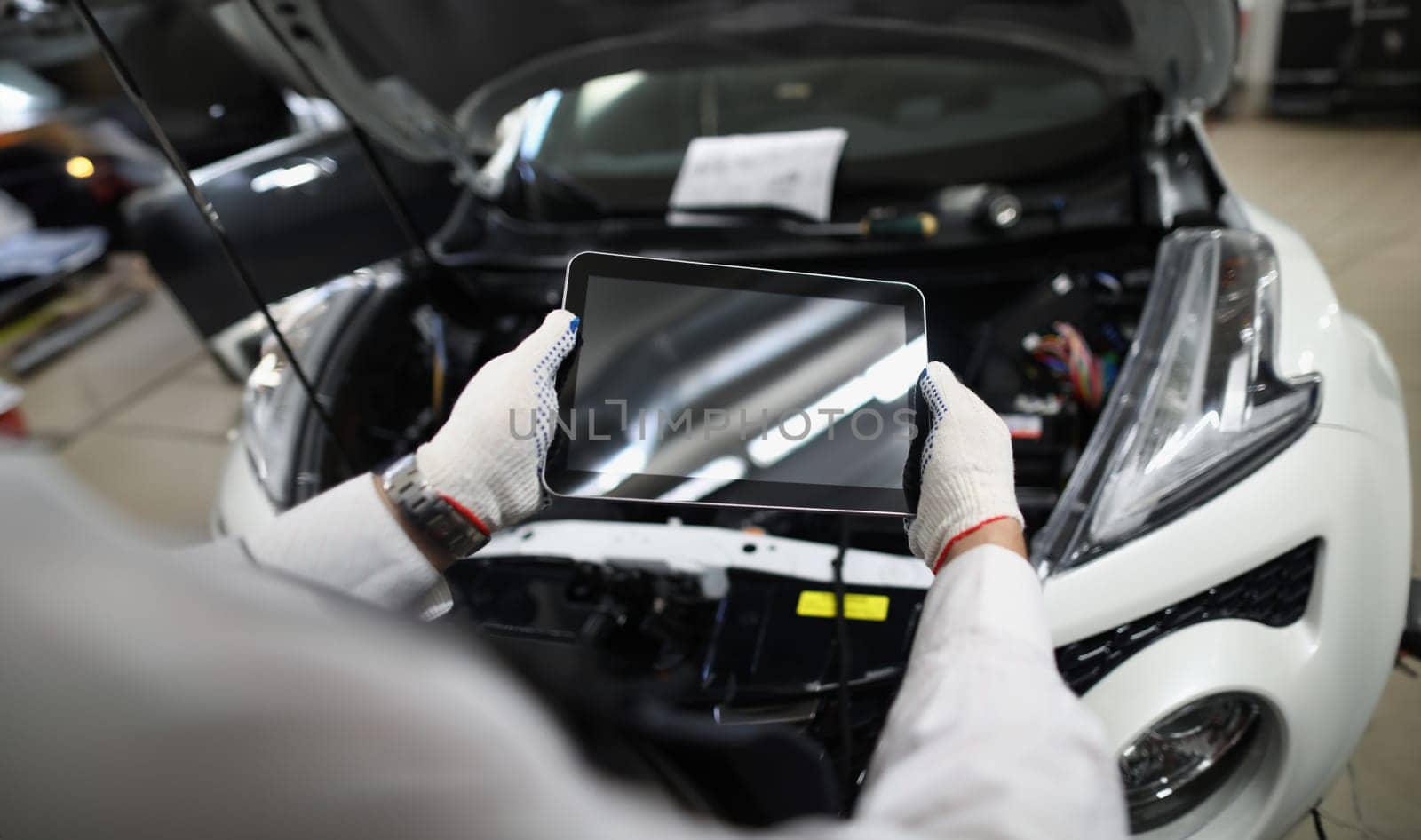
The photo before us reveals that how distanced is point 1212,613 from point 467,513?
2.31ft

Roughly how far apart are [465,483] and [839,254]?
0.70m

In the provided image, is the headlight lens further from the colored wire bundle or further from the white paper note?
the white paper note

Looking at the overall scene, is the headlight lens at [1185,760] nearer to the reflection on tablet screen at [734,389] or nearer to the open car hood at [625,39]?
the reflection on tablet screen at [734,389]

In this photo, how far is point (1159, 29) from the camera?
112 centimetres

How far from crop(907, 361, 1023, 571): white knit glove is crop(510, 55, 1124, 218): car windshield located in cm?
71

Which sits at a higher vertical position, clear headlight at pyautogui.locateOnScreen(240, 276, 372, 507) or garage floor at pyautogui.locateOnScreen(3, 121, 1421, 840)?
clear headlight at pyautogui.locateOnScreen(240, 276, 372, 507)

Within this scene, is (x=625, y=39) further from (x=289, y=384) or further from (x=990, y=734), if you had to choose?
(x=990, y=734)

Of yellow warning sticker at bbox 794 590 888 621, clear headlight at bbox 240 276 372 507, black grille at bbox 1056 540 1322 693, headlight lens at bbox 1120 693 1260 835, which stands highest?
clear headlight at bbox 240 276 372 507

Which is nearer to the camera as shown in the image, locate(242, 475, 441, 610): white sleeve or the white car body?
locate(242, 475, 441, 610): white sleeve

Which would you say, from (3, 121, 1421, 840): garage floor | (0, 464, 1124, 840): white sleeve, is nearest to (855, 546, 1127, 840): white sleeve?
(0, 464, 1124, 840): white sleeve

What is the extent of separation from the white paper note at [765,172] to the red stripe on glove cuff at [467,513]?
2.37 feet

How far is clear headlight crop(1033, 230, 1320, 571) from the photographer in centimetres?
79

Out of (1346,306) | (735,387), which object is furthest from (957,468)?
(1346,306)

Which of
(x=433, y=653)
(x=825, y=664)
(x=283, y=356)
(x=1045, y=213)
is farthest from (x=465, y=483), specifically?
(x=1045, y=213)
